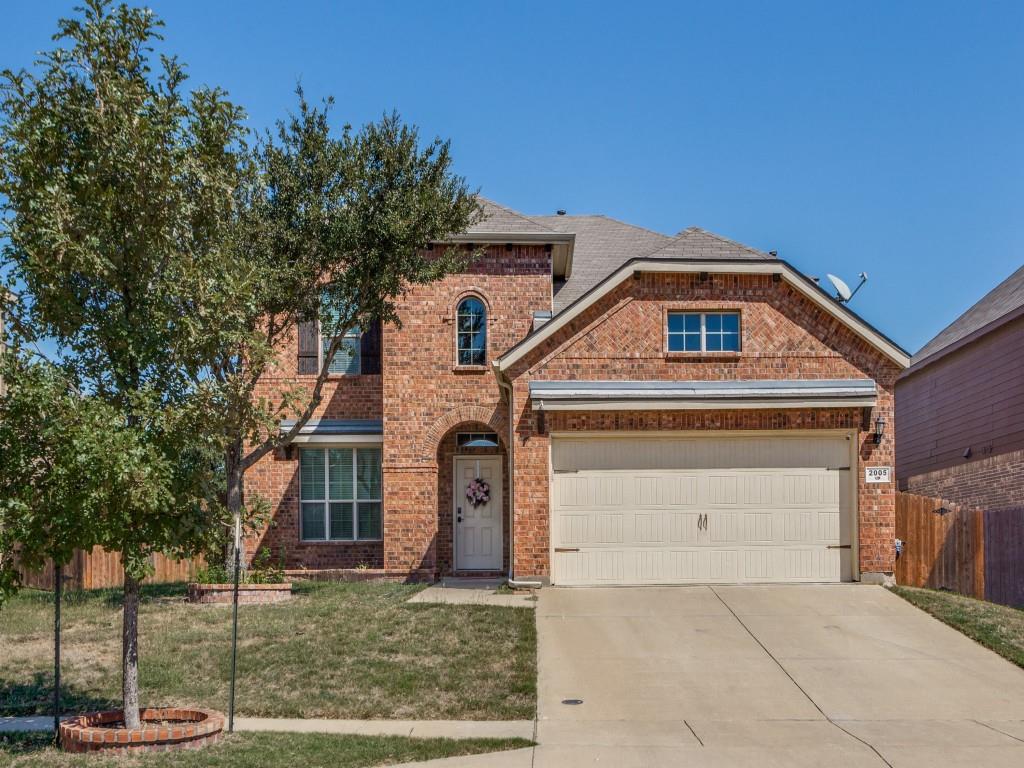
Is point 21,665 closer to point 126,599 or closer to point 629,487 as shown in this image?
point 126,599

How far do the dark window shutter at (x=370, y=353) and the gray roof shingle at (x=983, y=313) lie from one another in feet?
35.9

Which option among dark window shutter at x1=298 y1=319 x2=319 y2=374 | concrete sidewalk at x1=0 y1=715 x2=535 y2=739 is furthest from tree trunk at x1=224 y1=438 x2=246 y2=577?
concrete sidewalk at x1=0 y1=715 x2=535 y2=739

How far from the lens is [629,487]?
17.1m

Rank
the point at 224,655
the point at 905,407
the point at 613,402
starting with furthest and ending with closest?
the point at 905,407, the point at 613,402, the point at 224,655

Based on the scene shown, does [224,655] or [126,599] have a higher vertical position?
[126,599]

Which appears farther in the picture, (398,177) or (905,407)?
(905,407)

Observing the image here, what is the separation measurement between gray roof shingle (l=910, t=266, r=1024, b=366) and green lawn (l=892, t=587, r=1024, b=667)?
721 cm

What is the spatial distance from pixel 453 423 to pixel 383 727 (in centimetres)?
1037

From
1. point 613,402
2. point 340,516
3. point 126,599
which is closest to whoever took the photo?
point 126,599

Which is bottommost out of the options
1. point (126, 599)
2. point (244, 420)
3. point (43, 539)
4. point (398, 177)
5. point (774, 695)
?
point (774, 695)

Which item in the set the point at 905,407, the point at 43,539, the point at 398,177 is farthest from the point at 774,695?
the point at 905,407

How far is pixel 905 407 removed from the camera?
92.7 feet

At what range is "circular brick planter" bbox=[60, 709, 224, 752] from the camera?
913 cm

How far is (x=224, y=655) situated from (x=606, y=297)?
26.6 feet
